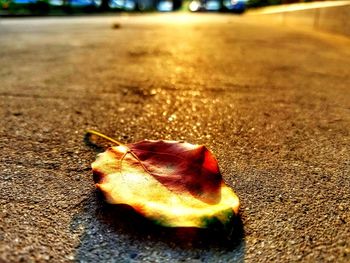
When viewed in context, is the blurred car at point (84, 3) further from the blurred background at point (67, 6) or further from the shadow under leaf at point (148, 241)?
the shadow under leaf at point (148, 241)

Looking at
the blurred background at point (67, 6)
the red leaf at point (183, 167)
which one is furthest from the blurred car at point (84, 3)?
the red leaf at point (183, 167)

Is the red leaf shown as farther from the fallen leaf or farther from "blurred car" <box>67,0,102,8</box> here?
"blurred car" <box>67,0,102,8</box>

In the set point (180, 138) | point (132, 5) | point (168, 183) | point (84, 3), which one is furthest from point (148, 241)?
point (132, 5)

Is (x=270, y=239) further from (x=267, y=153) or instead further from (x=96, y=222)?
(x=267, y=153)

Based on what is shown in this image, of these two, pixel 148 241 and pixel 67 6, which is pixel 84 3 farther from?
pixel 148 241

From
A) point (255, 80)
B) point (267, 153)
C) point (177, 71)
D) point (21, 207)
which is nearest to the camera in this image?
point (21, 207)

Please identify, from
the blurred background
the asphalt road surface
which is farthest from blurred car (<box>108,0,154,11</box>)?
the asphalt road surface

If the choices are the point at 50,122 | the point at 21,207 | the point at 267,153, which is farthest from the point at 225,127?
the point at 21,207
